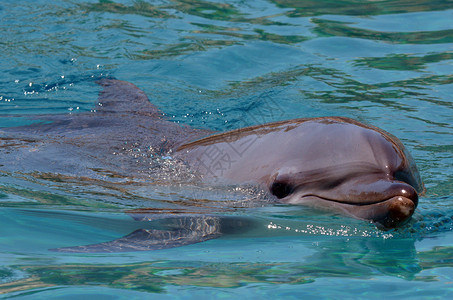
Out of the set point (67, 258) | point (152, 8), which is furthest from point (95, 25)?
point (67, 258)

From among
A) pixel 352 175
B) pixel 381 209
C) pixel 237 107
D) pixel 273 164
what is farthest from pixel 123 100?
pixel 381 209

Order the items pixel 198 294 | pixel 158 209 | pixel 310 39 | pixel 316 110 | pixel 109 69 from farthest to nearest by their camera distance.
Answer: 1. pixel 310 39
2. pixel 109 69
3. pixel 316 110
4. pixel 158 209
5. pixel 198 294

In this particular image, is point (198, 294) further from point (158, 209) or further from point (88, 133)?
point (88, 133)

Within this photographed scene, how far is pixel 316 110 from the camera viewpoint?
29.7 ft

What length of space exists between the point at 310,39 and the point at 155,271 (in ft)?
31.2

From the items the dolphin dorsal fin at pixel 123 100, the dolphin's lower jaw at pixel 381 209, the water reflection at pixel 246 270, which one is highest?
the dolphin dorsal fin at pixel 123 100

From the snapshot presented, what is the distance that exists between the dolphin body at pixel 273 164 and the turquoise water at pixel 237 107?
16 cm

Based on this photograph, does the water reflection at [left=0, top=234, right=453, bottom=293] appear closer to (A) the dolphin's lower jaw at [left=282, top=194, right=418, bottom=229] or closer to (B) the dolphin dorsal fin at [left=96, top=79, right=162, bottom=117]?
(A) the dolphin's lower jaw at [left=282, top=194, right=418, bottom=229]

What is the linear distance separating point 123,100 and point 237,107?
167 cm

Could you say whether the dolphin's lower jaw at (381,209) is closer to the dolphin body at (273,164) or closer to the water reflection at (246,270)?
the dolphin body at (273,164)

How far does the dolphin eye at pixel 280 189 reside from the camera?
16.3 ft

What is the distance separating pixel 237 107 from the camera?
9.31 meters

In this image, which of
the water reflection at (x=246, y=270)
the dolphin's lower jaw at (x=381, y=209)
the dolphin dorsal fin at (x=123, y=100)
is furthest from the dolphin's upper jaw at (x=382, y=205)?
the dolphin dorsal fin at (x=123, y=100)

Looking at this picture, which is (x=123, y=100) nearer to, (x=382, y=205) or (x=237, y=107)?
(x=237, y=107)
